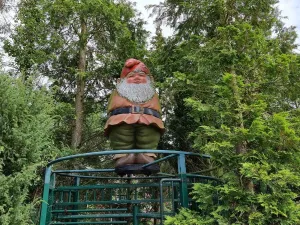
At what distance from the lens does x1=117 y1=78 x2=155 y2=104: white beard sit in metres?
4.97

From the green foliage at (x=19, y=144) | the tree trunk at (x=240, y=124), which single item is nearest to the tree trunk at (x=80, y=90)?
the green foliage at (x=19, y=144)

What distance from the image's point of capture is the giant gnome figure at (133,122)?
467cm

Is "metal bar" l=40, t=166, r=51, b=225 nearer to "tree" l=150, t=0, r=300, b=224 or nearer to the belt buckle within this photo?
the belt buckle

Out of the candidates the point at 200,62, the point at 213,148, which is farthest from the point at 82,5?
the point at 213,148

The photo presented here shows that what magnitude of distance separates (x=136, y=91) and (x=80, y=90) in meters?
4.48

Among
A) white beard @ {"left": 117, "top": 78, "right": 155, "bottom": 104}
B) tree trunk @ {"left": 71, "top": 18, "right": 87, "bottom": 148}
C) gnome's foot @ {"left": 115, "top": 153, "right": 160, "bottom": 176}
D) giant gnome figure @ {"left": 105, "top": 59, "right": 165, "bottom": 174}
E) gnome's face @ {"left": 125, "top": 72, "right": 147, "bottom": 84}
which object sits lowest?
gnome's foot @ {"left": 115, "top": 153, "right": 160, "bottom": 176}

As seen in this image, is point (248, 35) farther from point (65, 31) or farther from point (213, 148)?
point (65, 31)

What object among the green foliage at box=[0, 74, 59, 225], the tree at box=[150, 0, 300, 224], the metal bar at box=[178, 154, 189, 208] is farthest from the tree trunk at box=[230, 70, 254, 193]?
the green foliage at box=[0, 74, 59, 225]

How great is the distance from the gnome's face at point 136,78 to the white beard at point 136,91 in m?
0.05

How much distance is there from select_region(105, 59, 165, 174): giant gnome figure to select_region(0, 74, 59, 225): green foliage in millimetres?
994

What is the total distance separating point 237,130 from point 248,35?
1875 mm

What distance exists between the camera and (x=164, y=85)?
7.54 meters

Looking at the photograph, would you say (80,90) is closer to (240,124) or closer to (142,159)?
(142,159)

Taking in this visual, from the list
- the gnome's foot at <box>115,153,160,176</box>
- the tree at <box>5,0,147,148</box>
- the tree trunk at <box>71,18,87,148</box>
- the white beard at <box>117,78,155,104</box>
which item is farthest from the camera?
the tree trunk at <box>71,18,87,148</box>
